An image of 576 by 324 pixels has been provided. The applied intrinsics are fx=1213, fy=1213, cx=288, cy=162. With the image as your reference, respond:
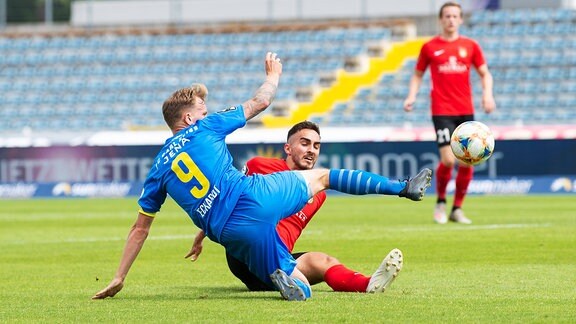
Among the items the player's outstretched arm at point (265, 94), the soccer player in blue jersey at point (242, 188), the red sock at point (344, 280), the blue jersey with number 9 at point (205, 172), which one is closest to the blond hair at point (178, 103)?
the soccer player in blue jersey at point (242, 188)

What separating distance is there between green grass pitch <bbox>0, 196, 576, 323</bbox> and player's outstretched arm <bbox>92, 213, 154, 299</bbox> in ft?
0.41

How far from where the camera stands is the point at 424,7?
40188mm

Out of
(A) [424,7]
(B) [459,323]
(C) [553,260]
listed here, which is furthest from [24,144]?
(B) [459,323]

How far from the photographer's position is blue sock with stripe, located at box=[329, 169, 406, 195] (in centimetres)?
687

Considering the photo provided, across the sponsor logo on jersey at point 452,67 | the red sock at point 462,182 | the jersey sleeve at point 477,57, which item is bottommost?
the red sock at point 462,182

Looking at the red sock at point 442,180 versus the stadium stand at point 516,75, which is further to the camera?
the stadium stand at point 516,75

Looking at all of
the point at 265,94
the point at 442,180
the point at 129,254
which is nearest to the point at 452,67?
the point at 442,180

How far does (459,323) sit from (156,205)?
88.7 inches

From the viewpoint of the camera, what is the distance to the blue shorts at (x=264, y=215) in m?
6.91

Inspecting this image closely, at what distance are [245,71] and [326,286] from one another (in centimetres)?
2941

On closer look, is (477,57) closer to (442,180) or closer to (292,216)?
(442,180)

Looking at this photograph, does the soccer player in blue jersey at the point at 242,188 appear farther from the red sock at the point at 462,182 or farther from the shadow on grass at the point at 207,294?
the red sock at the point at 462,182

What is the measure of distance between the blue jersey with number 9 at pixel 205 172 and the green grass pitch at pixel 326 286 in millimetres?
524

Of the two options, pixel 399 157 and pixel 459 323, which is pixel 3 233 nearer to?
pixel 459 323
